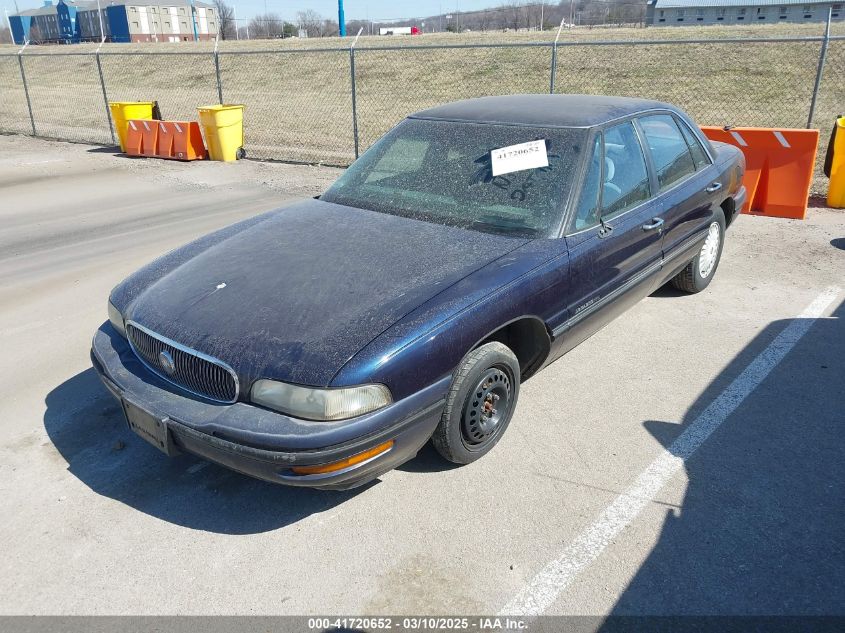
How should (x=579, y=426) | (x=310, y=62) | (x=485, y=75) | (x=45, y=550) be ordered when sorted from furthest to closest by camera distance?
(x=310, y=62) → (x=485, y=75) → (x=579, y=426) → (x=45, y=550)

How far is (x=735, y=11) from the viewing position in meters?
68.3

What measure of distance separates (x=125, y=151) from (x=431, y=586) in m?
13.4

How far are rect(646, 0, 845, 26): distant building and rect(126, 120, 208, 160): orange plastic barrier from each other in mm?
65584

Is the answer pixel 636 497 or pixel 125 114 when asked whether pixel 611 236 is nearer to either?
pixel 636 497

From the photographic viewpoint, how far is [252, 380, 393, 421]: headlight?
2703 millimetres

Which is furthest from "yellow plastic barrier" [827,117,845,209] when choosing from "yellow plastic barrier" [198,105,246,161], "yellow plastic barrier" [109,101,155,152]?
"yellow plastic barrier" [109,101,155,152]

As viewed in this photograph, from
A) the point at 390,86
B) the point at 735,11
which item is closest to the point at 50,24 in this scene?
the point at 735,11

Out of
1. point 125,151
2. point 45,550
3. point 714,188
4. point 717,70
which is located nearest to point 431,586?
point 45,550

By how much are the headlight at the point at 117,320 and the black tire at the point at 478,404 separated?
1.70 meters

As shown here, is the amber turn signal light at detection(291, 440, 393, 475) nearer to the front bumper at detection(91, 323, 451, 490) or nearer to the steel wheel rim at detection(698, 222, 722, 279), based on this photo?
the front bumper at detection(91, 323, 451, 490)

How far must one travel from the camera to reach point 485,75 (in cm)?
2523

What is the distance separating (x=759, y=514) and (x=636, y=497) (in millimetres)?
538

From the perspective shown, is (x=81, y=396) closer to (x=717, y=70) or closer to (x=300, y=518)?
(x=300, y=518)

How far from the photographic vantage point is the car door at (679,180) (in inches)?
179
